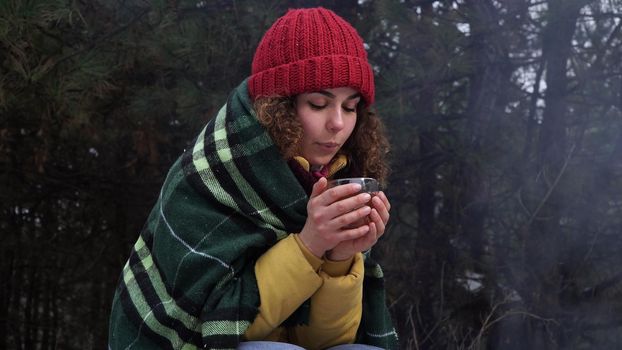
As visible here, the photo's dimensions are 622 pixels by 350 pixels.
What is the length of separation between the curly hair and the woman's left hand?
0.82 feet

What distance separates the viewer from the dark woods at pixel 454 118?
3223 mm

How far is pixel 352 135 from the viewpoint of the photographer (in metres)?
1.88

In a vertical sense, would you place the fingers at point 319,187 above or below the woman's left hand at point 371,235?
above

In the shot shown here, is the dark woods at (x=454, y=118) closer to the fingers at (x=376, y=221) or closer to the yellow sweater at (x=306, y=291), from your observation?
the yellow sweater at (x=306, y=291)

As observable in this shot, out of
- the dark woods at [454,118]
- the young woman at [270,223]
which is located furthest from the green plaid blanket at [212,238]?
the dark woods at [454,118]

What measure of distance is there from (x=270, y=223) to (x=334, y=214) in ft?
0.73

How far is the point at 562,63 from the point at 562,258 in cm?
90

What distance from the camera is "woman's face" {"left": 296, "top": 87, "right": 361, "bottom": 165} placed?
1.69 m

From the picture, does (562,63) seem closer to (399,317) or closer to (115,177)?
(399,317)

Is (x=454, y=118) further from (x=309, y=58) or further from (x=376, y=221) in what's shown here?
(x=376, y=221)

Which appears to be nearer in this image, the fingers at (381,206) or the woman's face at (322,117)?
the fingers at (381,206)

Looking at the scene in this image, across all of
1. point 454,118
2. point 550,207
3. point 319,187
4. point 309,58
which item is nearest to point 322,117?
point 309,58

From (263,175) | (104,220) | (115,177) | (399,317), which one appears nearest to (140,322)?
(263,175)

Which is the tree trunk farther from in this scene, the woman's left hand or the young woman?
the woman's left hand
